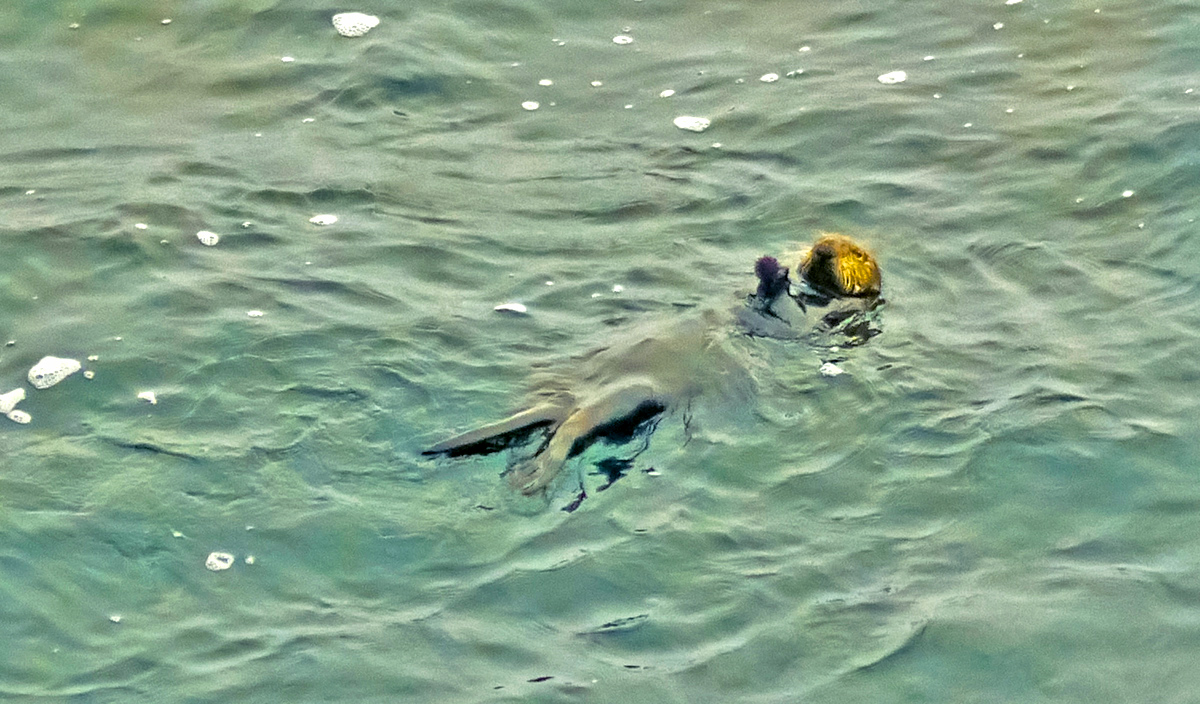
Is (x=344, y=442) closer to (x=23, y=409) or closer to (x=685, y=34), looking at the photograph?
(x=23, y=409)

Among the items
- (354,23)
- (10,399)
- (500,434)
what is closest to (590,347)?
(500,434)

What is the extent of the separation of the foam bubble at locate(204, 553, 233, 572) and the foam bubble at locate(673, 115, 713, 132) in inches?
176

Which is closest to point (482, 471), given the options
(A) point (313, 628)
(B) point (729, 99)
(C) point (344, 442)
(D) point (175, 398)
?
(C) point (344, 442)

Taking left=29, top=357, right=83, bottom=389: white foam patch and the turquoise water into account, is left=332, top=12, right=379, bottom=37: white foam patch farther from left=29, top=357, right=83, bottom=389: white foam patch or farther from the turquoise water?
left=29, top=357, right=83, bottom=389: white foam patch

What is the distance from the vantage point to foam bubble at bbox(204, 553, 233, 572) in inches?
224

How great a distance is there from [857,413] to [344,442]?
2265 mm

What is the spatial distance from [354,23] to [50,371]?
426 centimetres

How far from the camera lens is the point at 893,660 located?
531 cm

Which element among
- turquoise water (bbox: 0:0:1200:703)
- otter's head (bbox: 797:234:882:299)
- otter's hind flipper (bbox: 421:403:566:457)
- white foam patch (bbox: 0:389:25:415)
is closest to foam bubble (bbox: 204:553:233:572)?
turquoise water (bbox: 0:0:1200:703)

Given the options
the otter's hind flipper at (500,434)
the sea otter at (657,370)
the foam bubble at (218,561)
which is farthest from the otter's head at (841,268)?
the foam bubble at (218,561)

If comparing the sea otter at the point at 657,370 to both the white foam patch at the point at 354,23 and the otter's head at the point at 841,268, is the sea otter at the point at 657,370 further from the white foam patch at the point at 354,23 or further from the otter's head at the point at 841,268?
the white foam patch at the point at 354,23

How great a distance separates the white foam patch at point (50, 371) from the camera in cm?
663

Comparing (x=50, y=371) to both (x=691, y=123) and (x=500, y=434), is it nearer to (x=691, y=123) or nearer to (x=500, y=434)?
(x=500, y=434)

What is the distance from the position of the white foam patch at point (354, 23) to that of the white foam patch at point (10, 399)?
4284 millimetres
